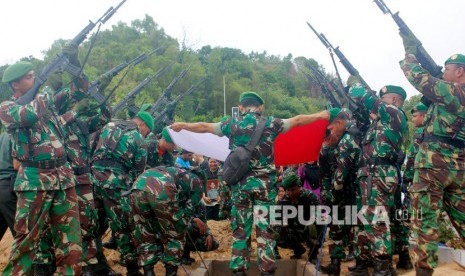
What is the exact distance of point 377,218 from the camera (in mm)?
4586

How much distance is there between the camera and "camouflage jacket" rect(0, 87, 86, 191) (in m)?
3.79

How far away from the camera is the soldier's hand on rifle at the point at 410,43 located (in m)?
4.25

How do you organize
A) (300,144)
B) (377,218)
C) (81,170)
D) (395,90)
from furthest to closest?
(300,144), (395,90), (81,170), (377,218)

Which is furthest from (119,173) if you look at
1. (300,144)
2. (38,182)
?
(300,144)

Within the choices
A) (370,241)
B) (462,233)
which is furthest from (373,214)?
(462,233)

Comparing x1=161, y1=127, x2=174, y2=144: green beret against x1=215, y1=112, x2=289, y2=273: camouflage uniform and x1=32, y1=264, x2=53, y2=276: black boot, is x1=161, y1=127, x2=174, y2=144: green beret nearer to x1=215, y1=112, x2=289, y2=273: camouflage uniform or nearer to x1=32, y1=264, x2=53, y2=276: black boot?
x1=215, y1=112, x2=289, y2=273: camouflage uniform

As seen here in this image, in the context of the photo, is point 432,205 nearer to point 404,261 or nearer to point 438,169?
point 438,169

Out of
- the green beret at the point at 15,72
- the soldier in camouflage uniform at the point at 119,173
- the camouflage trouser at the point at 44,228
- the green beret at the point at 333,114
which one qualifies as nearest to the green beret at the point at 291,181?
the green beret at the point at 333,114

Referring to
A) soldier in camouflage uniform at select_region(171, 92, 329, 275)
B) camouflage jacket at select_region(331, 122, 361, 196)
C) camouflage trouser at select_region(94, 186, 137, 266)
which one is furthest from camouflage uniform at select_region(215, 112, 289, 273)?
camouflage trouser at select_region(94, 186, 137, 266)

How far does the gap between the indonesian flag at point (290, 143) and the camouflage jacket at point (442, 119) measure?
5.24ft

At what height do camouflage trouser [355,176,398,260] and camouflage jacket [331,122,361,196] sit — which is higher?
camouflage jacket [331,122,361,196]

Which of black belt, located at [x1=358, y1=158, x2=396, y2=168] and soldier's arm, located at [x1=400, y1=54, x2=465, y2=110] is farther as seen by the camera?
black belt, located at [x1=358, y1=158, x2=396, y2=168]

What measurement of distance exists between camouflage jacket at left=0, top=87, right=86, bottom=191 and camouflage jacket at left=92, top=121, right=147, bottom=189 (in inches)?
42.5

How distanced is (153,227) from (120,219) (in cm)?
47
